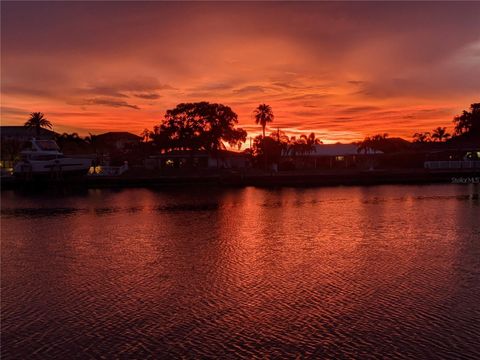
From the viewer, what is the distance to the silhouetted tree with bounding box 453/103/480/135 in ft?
358

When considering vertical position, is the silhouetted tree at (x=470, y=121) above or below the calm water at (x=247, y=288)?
above

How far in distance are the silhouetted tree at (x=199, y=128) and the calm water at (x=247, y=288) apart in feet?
181

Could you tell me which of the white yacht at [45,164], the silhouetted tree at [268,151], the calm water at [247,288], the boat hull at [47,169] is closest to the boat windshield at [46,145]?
the white yacht at [45,164]

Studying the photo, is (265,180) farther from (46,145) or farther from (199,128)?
(46,145)

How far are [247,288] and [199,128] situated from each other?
73.2m

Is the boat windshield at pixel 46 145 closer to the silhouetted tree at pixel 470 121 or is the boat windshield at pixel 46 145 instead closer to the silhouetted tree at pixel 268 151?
the silhouetted tree at pixel 268 151

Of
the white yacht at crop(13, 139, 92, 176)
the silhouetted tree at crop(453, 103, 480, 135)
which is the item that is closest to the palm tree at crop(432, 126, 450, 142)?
the silhouetted tree at crop(453, 103, 480, 135)

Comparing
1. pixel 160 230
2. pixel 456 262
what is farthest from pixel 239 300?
pixel 160 230

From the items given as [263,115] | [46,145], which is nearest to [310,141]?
[263,115]

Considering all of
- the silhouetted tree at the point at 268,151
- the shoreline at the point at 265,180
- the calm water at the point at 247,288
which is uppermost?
the silhouetted tree at the point at 268,151

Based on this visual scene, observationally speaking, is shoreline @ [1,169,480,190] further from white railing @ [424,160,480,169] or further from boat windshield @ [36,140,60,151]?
boat windshield @ [36,140,60,151]

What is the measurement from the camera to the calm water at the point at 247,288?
11289 millimetres

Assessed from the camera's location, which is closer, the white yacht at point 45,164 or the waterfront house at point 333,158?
the white yacht at point 45,164

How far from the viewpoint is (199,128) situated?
286 feet
